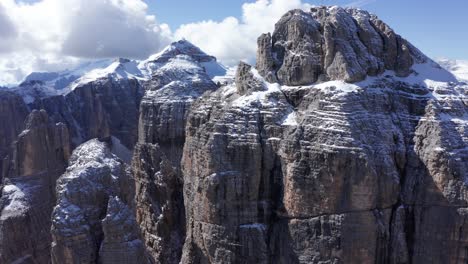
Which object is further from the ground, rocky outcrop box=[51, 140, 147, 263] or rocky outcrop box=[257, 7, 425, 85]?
rocky outcrop box=[257, 7, 425, 85]

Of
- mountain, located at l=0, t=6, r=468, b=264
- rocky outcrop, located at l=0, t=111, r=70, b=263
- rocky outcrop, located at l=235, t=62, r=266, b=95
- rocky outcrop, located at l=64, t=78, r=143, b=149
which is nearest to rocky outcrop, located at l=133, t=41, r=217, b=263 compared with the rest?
mountain, located at l=0, t=6, r=468, b=264

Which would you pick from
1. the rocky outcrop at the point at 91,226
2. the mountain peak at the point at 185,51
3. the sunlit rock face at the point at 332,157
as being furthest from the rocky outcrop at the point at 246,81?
the mountain peak at the point at 185,51

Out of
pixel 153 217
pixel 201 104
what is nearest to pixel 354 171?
pixel 201 104

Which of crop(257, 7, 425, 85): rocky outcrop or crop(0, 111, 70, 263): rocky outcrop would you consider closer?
crop(257, 7, 425, 85): rocky outcrop

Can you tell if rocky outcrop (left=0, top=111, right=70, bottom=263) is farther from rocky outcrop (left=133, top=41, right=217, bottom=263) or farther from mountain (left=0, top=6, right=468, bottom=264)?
rocky outcrop (left=133, top=41, right=217, bottom=263)

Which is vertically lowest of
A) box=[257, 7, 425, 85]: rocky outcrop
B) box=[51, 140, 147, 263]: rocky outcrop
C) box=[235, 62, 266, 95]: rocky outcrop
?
box=[51, 140, 147, 263]: rocky outcrop

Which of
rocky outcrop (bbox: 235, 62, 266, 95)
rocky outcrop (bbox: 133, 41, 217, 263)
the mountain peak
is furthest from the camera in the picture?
the mountain peak
